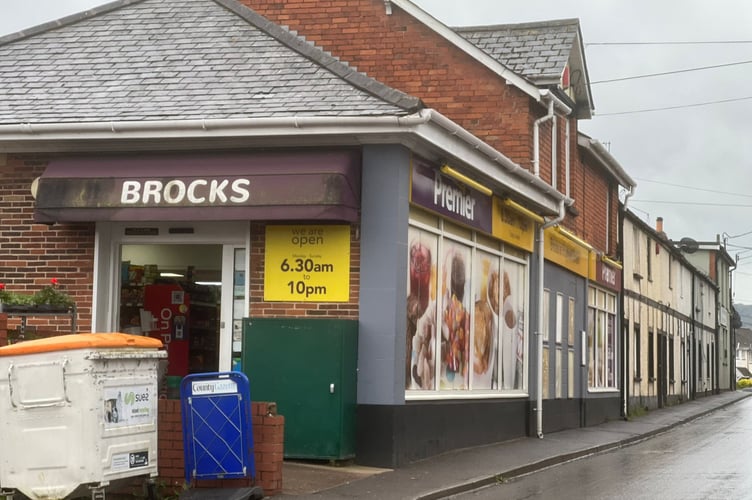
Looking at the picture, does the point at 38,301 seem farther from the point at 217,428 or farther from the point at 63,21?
the point at 63,21

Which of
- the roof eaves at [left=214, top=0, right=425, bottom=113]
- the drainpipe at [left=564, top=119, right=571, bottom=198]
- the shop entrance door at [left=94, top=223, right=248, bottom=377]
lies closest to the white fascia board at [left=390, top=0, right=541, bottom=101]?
the drainpipe at [left=564, top=119, right=571, bottom=198]

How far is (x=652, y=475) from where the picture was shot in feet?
46.0

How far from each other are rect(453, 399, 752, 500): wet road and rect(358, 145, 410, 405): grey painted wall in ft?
5.95

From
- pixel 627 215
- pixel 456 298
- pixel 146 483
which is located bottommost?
pixel 146 483

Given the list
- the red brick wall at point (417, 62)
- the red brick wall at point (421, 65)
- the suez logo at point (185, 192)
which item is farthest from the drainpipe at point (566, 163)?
the suez logo at point (185, 192)

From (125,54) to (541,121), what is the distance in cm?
720

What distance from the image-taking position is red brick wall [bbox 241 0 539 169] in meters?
19.1

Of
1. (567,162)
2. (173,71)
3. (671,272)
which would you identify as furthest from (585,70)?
(671,272)

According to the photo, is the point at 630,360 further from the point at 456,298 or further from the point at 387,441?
the point at 387,441

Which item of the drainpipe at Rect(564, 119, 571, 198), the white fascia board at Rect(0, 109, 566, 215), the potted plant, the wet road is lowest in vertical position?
the wet road

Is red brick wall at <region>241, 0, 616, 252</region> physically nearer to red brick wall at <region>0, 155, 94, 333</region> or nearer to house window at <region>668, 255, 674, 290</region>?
red brick wall at <region>0, 155, 94, 333</region>

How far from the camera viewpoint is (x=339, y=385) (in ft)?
41.9

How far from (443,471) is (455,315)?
311 centimetres

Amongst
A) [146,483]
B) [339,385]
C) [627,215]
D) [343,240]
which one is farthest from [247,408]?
[627,215]
